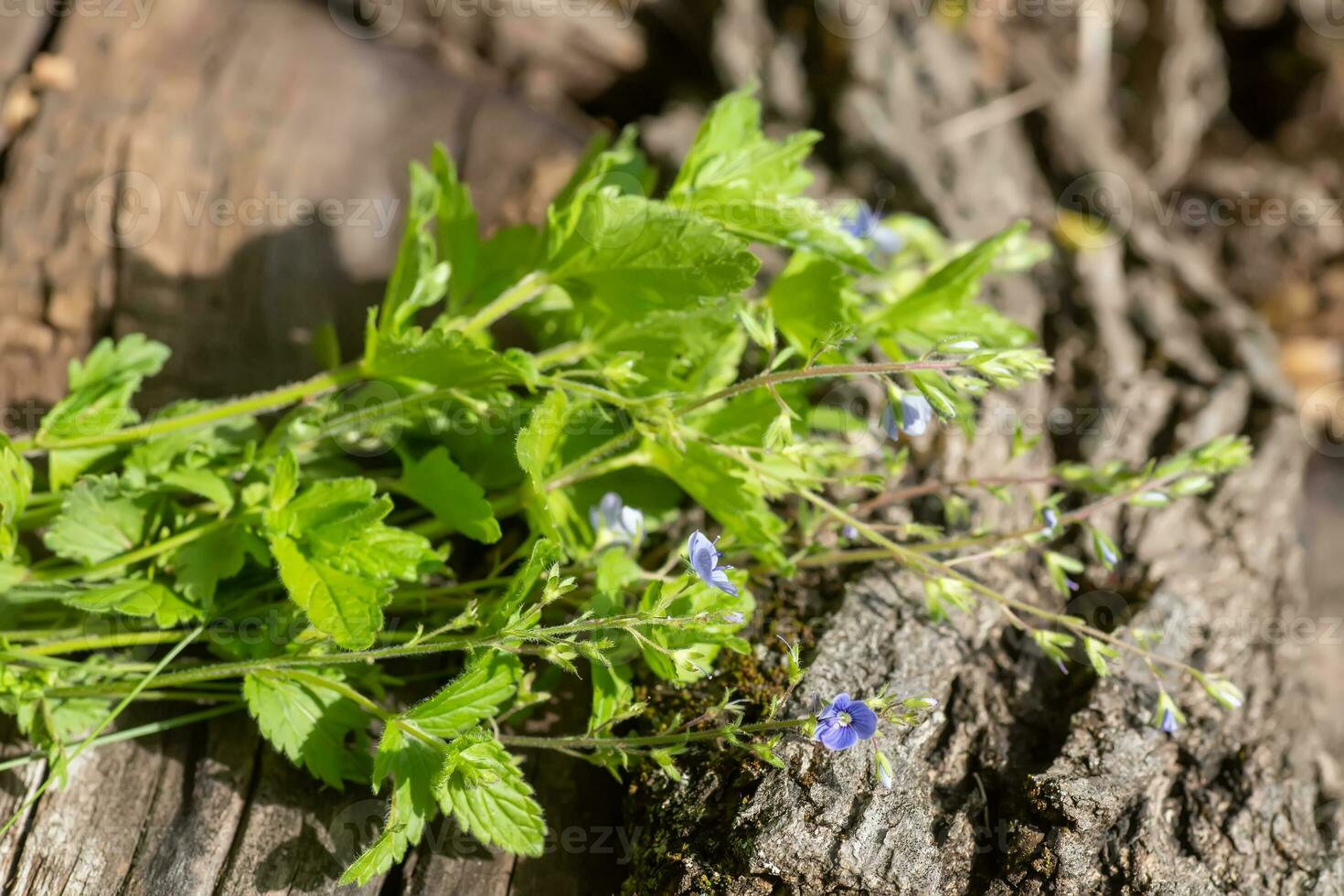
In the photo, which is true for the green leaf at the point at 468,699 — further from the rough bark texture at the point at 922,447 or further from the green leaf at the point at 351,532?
the rough bark texture at the point at 922,447

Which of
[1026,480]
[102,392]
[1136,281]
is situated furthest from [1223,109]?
[102,392]

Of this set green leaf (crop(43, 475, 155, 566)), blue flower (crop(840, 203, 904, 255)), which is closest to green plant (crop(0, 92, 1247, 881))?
green leaf (crop(43, 475, 155, 566))

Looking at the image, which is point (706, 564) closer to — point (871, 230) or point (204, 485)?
point (204, 485)

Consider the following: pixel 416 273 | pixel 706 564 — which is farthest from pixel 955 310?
pixel 416 273

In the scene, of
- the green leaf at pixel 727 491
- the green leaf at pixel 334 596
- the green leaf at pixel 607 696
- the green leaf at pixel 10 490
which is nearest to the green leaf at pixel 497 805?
the green leaf at pixel 607 696

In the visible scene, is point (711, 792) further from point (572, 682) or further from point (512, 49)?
point (512, 49)

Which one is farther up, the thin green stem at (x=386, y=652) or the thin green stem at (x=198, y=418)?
the thin green stem at (x=198, y=418)
